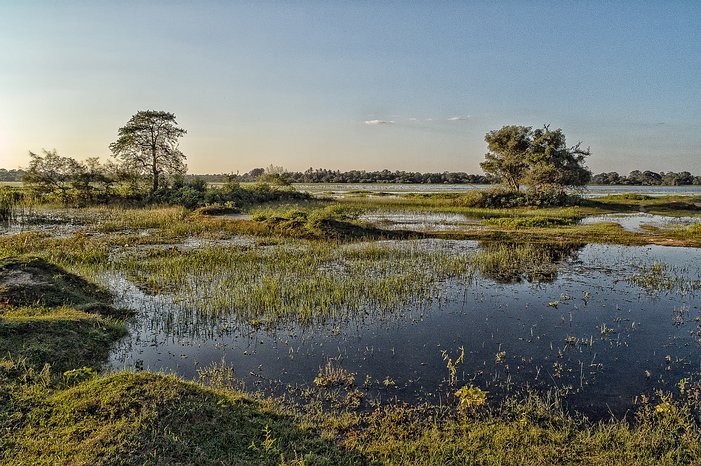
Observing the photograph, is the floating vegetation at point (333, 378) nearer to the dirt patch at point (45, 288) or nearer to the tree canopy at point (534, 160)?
the dirt patch at point (45, 288)

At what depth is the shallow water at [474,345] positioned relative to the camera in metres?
6.90

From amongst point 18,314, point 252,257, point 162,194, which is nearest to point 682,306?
point 252,257

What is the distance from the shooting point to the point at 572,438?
212 inches

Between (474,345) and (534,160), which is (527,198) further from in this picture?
(474,345)

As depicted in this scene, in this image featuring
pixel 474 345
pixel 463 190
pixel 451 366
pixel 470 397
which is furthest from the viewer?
pixel 463 190

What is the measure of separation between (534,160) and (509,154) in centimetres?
340

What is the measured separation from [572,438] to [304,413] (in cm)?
343

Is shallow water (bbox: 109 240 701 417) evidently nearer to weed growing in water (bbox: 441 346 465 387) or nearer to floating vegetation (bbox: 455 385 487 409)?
weed growing in water (bbox: 441 346 465 387)

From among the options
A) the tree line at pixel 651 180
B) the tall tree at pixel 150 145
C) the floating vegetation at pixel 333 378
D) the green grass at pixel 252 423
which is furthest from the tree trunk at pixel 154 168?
the tree line at pixel 651 180

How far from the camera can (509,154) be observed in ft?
145

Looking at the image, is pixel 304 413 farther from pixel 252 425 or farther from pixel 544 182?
pixel 544 182

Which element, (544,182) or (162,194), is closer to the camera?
(162,194)

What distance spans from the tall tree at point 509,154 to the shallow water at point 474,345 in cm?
3424

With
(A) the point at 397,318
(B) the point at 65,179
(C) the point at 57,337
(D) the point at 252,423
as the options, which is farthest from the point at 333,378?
(B) the point at 65,179
